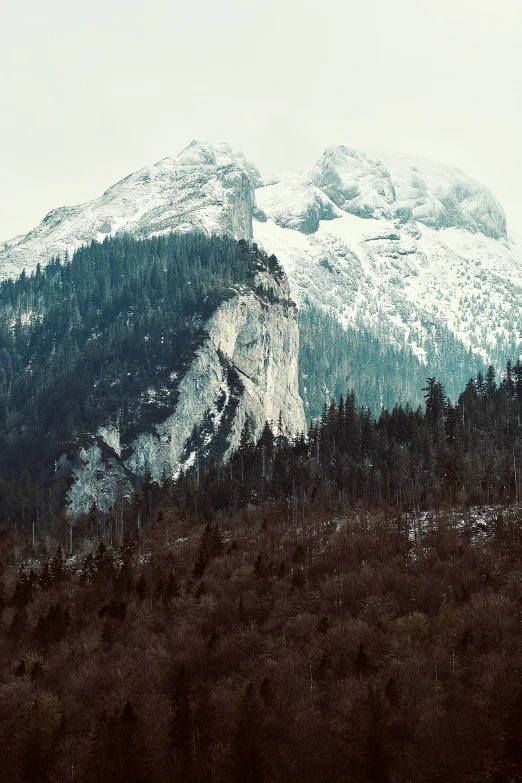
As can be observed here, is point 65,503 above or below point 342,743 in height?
above

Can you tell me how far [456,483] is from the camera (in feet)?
401

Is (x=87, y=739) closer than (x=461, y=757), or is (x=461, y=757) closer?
(x=461, y=757)

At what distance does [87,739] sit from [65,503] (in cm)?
12195

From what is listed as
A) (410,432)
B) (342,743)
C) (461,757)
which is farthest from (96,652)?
(410,432)

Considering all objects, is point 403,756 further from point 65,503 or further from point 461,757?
point 65,503

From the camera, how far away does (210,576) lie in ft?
314

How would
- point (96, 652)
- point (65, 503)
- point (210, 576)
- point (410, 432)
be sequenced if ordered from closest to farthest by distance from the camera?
1. point (96, 652)
2. point (210, 576)
3. point (410, 432)
4. point (65, 503)

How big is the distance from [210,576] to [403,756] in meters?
42.3

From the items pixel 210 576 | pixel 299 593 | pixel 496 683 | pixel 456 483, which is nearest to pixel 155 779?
pixel 496 683

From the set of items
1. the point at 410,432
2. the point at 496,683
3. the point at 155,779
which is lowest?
the point at 155,779

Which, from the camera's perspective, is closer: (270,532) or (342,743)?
(342,743)

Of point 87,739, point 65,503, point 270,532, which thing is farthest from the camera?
point 65,503

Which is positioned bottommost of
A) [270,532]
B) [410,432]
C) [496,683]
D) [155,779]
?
[155,779]

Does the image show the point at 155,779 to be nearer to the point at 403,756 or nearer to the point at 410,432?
the point at 403,756
